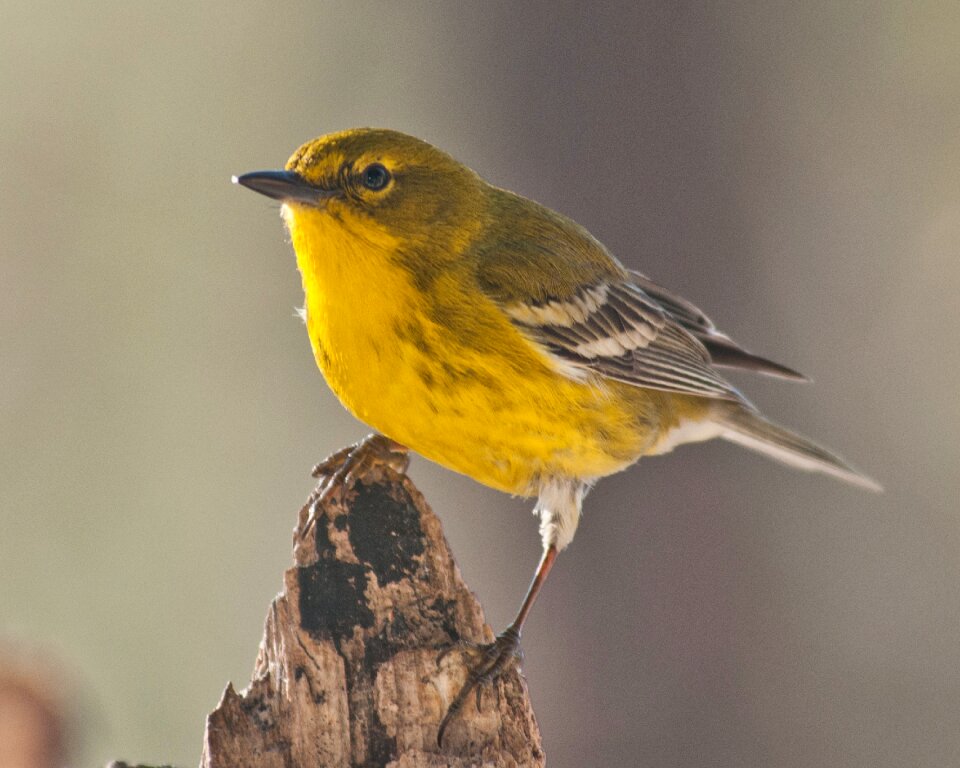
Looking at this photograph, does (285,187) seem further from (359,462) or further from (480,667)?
(480,667)

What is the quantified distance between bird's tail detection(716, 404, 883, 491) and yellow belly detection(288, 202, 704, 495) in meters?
1.71

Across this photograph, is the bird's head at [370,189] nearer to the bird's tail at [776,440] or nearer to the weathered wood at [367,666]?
the weathered wood at [367,666]

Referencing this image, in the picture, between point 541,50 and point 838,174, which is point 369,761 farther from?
point 838,174

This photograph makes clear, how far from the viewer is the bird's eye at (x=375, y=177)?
442cm

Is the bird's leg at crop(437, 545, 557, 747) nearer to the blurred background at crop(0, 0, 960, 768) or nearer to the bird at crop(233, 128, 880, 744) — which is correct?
the bird at crop(233, 128, 880, 744)

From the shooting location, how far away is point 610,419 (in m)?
4.90

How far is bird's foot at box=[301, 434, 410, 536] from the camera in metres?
4.24

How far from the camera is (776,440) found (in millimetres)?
6141

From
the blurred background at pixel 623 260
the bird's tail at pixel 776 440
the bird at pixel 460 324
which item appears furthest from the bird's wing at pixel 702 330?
the blurred background at pixel 623 260

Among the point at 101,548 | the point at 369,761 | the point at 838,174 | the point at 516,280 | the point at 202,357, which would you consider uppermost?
the point at 838,174

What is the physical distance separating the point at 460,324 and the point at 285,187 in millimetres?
694

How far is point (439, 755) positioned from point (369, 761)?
0.18 meters

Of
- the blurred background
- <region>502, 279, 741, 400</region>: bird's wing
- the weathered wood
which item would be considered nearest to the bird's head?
<region>502, 279, 741, 400</region>: bird's wing

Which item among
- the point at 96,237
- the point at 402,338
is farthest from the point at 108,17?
the point at 402,338
